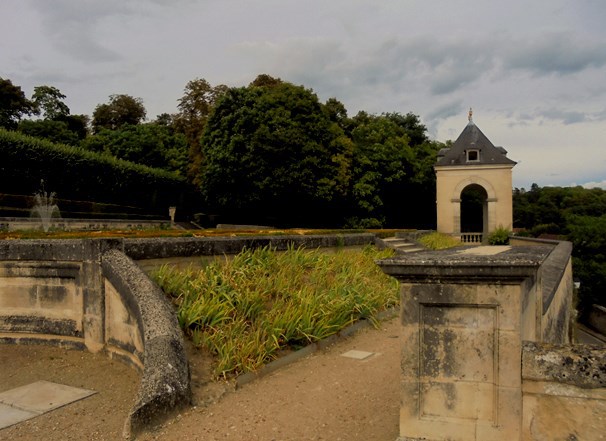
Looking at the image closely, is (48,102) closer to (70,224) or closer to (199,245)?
(70,224)

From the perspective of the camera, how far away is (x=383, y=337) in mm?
6379

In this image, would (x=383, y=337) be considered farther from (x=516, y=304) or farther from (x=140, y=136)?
(x=140, y=136)

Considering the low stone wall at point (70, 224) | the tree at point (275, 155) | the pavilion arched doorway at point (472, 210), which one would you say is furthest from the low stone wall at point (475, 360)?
the pavilion arched doorway at point (472, 210)

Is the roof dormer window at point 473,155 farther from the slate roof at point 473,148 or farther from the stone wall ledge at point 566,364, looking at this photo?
the stone wall ledge at point 566,364

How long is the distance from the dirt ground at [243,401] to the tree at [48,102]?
1543 inches

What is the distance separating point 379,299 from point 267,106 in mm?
20515

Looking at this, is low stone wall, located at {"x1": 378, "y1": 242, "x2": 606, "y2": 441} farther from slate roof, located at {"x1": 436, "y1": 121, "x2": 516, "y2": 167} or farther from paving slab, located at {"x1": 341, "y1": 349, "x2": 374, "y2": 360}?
slate roof, located at {"x1": 436, "y1": 121, "x2": 516, "y2": 167}

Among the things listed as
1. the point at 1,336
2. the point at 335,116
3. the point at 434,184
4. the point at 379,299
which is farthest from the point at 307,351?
the point at 434,184

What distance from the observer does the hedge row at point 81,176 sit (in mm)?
20359

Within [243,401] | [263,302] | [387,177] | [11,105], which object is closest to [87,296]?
[263,302]

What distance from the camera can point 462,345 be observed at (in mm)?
2506

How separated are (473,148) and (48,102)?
33.1m

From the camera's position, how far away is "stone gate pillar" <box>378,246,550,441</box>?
2.43 m

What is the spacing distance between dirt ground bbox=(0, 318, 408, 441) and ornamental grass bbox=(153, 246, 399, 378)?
0.27m
